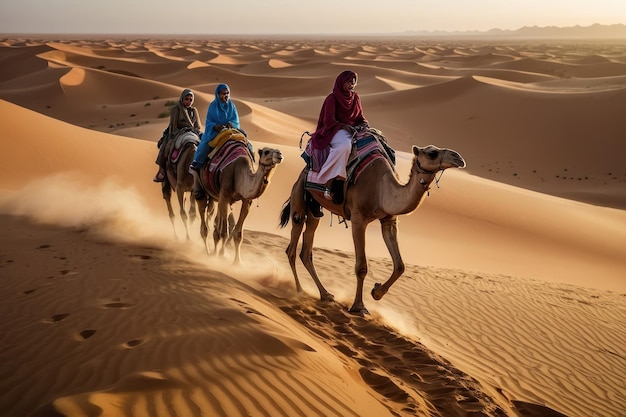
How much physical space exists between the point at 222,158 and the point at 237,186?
2.12 ft

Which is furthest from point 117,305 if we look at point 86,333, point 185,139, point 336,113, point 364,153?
point 185,139

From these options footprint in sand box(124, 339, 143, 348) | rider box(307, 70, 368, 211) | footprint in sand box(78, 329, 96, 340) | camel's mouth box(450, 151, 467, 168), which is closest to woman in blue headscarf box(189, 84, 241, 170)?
rider box(307, 70, 368, 211)

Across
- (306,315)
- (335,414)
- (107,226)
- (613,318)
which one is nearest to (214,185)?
(107,226)

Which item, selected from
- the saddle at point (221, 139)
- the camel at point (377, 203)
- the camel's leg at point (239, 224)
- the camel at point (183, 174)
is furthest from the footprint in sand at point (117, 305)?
the camel at point (183, 174)

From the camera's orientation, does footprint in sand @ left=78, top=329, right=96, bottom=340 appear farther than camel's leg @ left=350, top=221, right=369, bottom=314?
No

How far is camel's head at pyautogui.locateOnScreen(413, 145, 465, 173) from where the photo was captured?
5453 mm

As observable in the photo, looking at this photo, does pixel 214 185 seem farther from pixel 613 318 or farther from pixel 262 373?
pixel 613 318

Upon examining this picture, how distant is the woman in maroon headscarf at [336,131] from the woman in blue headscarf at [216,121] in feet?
6.98

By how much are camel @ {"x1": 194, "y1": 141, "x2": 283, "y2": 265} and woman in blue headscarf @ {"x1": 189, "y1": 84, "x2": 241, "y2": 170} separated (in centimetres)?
17

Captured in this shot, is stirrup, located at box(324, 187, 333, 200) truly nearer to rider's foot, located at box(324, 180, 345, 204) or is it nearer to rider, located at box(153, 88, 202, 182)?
rider's foot, located at box(324, 180, 345, 204)

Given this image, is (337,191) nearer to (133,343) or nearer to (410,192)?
(410,192)

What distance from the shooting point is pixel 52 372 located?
3971 mm

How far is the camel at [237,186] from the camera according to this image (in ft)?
24.2

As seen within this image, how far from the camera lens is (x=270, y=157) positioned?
7082mm
